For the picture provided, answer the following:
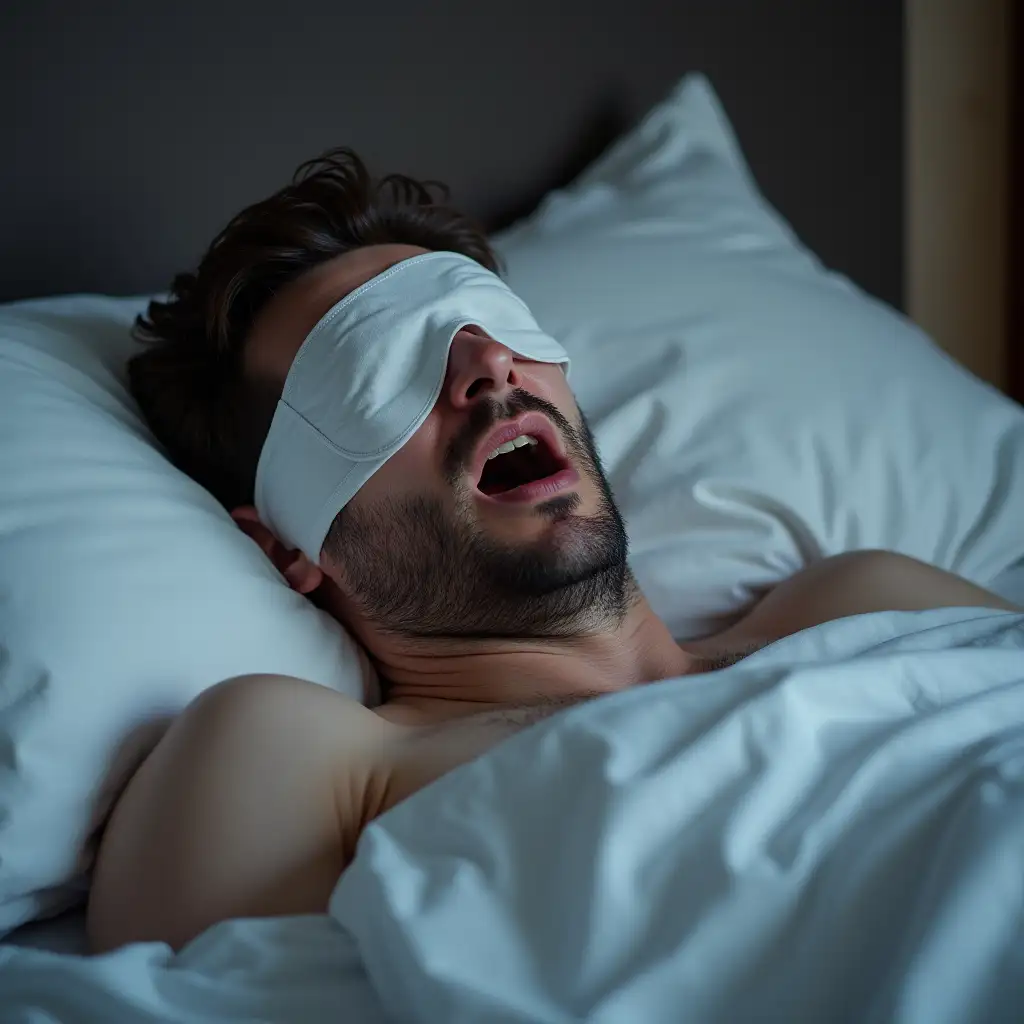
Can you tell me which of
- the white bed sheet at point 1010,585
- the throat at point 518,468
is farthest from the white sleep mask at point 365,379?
the white bed sheet at point 1010,585

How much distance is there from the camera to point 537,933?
737 millimetres

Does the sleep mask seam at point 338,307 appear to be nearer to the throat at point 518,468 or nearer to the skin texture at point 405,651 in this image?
the skin texture at point 405,651

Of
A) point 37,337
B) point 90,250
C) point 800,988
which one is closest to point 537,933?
point 800,988

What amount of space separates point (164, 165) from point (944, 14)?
1.75 m

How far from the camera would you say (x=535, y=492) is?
1.15 meters

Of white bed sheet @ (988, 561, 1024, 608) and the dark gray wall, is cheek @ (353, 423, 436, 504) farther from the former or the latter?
white bed sheet @ (988, 561, 1024, 608)

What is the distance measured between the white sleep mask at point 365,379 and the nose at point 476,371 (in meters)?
0.02

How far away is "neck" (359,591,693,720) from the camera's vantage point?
3.81 ft

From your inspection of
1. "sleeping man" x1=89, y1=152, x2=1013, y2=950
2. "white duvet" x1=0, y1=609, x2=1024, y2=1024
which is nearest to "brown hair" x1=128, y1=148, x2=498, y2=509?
"sleeping man" x1=89, y1=152, x2=1013, y2=950

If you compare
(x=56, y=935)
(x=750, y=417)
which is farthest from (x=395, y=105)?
(x=56, y=935)

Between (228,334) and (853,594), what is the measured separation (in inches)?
29.0

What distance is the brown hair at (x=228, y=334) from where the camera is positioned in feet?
4.11

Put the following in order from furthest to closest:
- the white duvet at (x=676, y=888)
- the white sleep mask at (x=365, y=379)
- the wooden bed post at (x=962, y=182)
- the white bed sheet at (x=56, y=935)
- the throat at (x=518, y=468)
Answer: the wooden bed post at (x=962, y=182) < the throat at (x=518, y=468) < the white sleep mask at (x=365, y=379) < the white bed sheet at (x=56, y=935) < the white duvet at (x=676, y=888)

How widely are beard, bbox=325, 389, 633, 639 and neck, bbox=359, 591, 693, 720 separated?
1 centimetres
